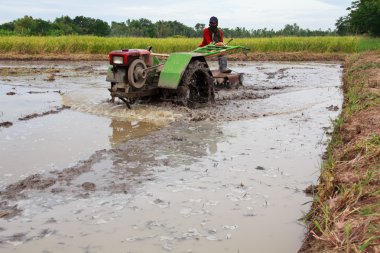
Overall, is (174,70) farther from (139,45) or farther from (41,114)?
(139,45)

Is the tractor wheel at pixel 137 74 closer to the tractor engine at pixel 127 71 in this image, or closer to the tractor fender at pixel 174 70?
the tractor engine at pixel 127 71

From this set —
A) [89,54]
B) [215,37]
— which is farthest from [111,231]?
[89,54]

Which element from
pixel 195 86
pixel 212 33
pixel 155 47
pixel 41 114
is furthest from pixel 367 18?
pixel 41 114

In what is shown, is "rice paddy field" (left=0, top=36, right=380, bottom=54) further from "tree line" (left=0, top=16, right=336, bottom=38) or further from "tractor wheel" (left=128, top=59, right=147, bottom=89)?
"tree line" (left=0, top=16, right=336, bottom=38)

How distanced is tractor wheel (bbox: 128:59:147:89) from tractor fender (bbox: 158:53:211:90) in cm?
36

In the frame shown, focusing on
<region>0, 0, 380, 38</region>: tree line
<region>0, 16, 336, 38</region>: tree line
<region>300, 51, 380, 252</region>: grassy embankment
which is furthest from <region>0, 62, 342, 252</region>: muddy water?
<region>0, 16, 336, 38</region>: tree line

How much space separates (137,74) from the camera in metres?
7.67

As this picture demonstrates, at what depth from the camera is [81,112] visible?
8.31 metres

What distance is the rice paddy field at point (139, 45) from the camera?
23750 millimetres

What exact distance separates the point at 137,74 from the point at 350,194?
5.28 metres

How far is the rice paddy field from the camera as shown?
23750 millimetres

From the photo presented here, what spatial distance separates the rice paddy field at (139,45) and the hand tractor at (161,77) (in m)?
15.9

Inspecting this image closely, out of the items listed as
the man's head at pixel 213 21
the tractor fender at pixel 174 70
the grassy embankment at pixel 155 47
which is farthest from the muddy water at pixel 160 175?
the grassy embankment at pixel 155 47

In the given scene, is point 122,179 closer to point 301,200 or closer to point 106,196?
point 106,196
